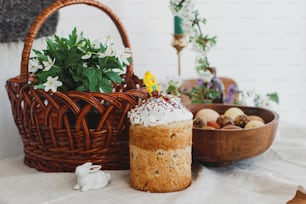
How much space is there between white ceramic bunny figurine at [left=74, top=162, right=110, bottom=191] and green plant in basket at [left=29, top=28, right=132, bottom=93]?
0.16 metres

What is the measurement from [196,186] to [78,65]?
354mm

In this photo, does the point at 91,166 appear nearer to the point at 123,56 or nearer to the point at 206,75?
the point at 123,56

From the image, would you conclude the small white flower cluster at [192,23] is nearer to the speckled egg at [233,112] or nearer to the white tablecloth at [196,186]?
Answer: the speckled egg at [233,112]

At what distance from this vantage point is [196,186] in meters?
0.96

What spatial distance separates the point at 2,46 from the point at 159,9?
0.68 meters

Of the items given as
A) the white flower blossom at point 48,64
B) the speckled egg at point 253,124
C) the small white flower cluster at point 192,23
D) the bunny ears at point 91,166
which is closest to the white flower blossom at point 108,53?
the white flower blossom at point 48,64

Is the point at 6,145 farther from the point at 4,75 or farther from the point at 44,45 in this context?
the point at 44,45

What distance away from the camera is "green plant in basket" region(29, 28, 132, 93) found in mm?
1014

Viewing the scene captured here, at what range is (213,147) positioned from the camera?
1.04 metres

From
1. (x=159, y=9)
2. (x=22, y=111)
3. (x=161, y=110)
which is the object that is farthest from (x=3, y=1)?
(x=159, y=9)

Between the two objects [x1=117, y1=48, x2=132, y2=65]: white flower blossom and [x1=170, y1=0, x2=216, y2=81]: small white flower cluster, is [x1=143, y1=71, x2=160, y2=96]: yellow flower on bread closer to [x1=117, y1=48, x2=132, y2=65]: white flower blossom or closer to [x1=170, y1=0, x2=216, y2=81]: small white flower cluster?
[x1=117, y1=48, x2=132, y2=65]: white flower blossom

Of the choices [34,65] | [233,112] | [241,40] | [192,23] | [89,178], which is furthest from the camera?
[241,40]

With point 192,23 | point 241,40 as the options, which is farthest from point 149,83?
point 241,40

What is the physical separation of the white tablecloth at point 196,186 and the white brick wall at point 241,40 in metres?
0.77
